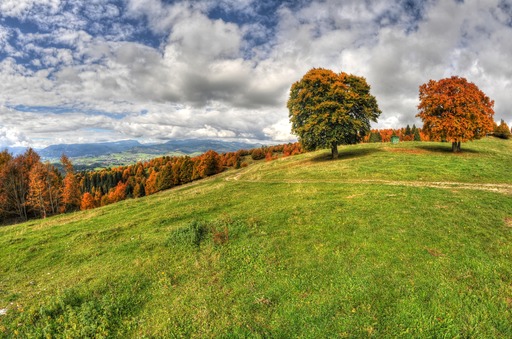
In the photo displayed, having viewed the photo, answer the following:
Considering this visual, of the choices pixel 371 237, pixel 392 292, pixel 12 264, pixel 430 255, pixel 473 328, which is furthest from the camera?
pixel 12 264

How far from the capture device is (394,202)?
20.2 meters

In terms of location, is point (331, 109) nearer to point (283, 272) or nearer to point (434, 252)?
point (434, 252)

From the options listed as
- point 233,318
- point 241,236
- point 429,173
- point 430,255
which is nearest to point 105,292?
point 233,318

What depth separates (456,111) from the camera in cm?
3956

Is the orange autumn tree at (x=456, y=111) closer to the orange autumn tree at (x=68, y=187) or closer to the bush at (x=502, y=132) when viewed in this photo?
the bush at (x=502, y=132)

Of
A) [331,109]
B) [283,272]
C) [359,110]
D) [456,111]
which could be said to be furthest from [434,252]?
[456,111]

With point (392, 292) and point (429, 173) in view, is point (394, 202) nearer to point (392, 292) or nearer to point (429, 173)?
point (392, 292)

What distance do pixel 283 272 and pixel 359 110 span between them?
3863 cm

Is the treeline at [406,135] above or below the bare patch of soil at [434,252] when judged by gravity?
above

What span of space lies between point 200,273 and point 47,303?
20.9ft

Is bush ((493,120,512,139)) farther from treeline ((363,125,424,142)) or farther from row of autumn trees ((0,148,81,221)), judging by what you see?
row of autumn trees ((0,148,81,221))

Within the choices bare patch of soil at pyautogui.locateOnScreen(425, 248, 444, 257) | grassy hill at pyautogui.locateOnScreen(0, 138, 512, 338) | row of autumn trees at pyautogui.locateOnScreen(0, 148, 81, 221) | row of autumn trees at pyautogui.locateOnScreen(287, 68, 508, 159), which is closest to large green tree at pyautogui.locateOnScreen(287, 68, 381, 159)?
row of autumn trees at pyautogui.locateOnScreen(287, 68, 508, 159)

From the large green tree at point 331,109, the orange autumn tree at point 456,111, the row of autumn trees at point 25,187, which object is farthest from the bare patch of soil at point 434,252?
the row of autumn trees at point 25,187

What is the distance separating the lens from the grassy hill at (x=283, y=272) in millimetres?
9070
